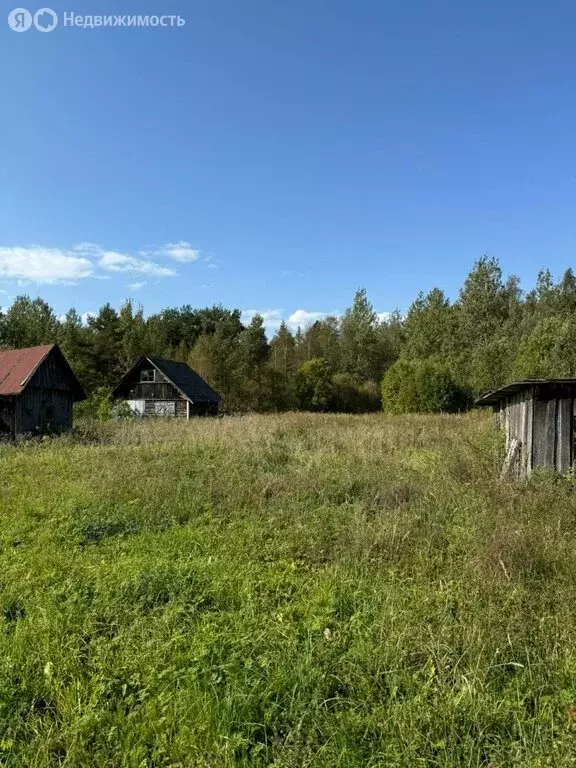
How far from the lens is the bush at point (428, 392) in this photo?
3488 cm

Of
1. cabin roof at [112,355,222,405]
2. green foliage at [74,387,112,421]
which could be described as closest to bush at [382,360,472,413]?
cabin roof at [112,355,222,405]

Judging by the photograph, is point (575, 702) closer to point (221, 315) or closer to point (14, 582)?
point (14, 582)

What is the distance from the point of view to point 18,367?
20484mm

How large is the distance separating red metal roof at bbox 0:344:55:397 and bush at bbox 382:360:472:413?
23671 mm

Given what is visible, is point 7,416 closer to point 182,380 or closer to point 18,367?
point 18,367

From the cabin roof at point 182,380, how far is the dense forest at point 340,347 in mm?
4179

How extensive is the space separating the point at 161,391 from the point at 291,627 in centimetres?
3146

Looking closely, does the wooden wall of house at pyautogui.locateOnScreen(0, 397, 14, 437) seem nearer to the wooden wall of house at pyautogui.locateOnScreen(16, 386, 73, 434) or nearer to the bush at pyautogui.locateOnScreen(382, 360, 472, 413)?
the wooden wall of house at pyautogui.locateOnScreen(16, 386, 73, 434)

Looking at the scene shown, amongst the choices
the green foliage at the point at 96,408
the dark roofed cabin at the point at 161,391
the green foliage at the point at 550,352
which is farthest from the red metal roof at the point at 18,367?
the green foliage at the point at 550,352

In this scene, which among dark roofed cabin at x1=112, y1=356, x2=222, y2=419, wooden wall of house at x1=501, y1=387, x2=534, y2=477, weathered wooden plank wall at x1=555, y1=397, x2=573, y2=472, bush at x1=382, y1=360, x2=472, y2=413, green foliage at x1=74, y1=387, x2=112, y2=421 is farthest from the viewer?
bush at x1=382, y1=360, x2=472, y2=413

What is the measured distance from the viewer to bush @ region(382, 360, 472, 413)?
34.9m

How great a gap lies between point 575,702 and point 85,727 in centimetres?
314

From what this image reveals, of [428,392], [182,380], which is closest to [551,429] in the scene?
[428,392]

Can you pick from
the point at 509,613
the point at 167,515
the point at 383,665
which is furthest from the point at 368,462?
the point at 383,665
